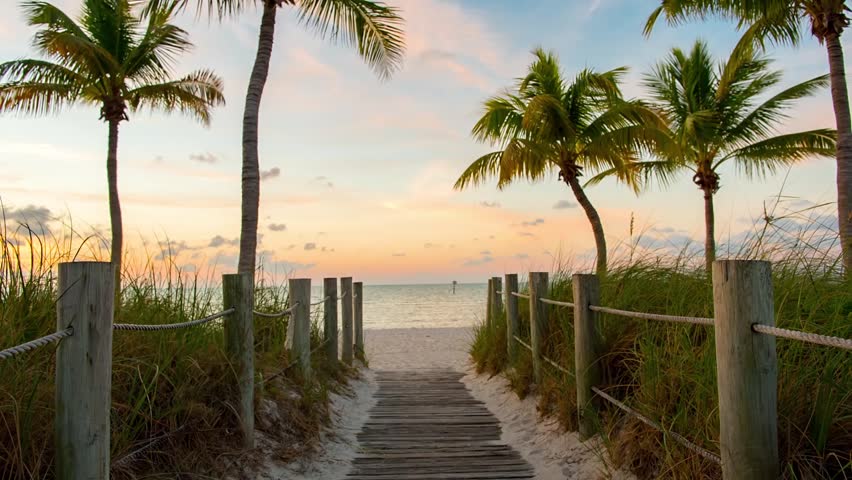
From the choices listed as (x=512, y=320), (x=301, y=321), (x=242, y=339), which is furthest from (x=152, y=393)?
(x=512, y=320)

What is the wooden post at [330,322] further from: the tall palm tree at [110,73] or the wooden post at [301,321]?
the tall palm tree at [110,73]

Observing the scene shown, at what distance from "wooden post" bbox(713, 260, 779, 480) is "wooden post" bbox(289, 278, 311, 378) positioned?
A: 387cm

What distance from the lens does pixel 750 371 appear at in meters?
2.44

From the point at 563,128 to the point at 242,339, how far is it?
12527 mm

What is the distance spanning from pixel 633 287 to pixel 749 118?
49.8 feet

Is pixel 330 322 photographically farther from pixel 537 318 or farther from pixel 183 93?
pixel 183 93

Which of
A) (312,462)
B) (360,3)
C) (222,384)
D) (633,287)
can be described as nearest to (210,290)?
(222,384)

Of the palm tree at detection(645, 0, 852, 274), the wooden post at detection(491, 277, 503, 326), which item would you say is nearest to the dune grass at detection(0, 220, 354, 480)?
the wooden post at detection(491, 277, 503, 326)

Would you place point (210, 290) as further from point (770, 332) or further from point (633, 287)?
point (770, 332)

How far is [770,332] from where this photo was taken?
2352 mm

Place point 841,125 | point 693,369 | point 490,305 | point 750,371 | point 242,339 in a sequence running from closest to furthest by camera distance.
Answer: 1. point 750,371
2. point 693,369
3. point 242,339
4. point 490,305
5. point 841,125

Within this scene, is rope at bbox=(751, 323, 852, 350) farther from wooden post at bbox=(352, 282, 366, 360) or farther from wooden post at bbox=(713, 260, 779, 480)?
wooden post at bbox=(352, 282, 366, 360)

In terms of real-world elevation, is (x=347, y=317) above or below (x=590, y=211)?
below

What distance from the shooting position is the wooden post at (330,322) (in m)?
7.46
